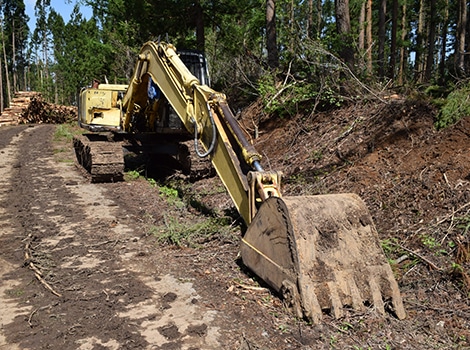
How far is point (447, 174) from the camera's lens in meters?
5.20

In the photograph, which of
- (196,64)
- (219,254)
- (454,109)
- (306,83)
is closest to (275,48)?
(306,83)

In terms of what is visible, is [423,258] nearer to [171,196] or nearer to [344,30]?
[171,196]

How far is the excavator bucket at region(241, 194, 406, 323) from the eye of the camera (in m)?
3.31

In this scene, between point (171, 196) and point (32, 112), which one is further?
point (32, 112)

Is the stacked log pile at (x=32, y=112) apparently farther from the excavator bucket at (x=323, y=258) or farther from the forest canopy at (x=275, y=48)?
the excavator bucket at (x=323, y=258)

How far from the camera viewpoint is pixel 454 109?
6.29m

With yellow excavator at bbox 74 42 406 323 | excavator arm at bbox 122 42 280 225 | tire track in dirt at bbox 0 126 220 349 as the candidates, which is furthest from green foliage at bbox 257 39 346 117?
tire track in dirt at bbox 0 126 220 349

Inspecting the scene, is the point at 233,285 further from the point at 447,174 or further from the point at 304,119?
the point at 304,119

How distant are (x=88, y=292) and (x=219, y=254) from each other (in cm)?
152

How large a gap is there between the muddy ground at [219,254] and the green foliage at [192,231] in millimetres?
29

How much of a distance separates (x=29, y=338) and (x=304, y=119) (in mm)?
7443

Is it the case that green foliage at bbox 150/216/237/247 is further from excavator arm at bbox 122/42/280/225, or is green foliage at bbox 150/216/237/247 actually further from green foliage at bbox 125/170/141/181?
green foliage at bbox 125/170/141/181

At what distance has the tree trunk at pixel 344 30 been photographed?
9.30 metres

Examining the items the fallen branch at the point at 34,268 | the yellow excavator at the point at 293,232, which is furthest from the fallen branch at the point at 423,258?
the fallen branch at the point at 34,268
